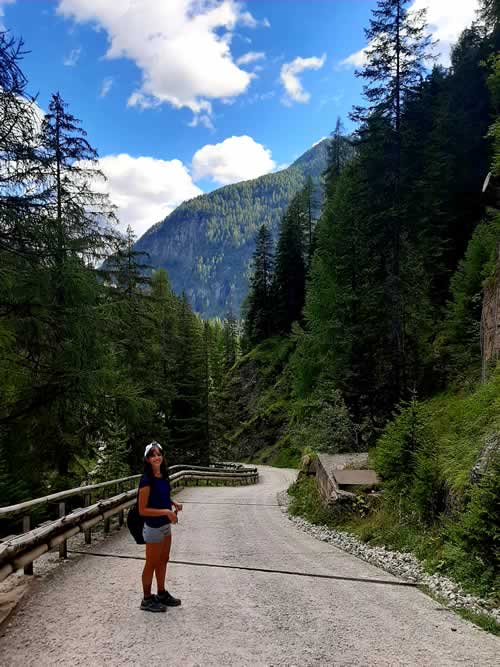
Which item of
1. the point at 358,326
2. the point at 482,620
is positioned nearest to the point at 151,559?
the point at 482,620

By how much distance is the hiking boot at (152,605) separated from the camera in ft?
15.1

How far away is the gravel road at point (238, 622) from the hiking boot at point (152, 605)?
7 centimetres

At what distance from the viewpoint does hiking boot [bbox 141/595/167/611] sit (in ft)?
15.1

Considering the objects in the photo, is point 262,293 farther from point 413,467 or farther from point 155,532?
point 155,532

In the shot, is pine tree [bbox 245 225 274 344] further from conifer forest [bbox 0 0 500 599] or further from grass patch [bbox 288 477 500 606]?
grass patch [bbox 288 477 500 606]

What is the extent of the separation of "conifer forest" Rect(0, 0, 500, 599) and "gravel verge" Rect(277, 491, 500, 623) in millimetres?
293

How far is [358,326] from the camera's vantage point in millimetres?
22172

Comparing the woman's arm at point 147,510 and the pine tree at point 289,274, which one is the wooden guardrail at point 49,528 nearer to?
the woman's arm at point 147,510

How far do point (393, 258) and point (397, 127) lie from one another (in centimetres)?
590

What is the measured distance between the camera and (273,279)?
6141 centimetres

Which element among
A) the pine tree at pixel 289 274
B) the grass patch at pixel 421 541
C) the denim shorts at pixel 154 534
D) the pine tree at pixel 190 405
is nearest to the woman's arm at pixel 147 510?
the denim shorts at pixel 154 534

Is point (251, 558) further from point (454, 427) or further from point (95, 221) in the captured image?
point (95, 221)

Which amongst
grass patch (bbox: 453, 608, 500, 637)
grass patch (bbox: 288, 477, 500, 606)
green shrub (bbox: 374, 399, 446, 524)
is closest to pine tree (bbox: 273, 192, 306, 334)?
grass patch (bbox: 288, 477, 500, 606)

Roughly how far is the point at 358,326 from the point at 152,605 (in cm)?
1895
